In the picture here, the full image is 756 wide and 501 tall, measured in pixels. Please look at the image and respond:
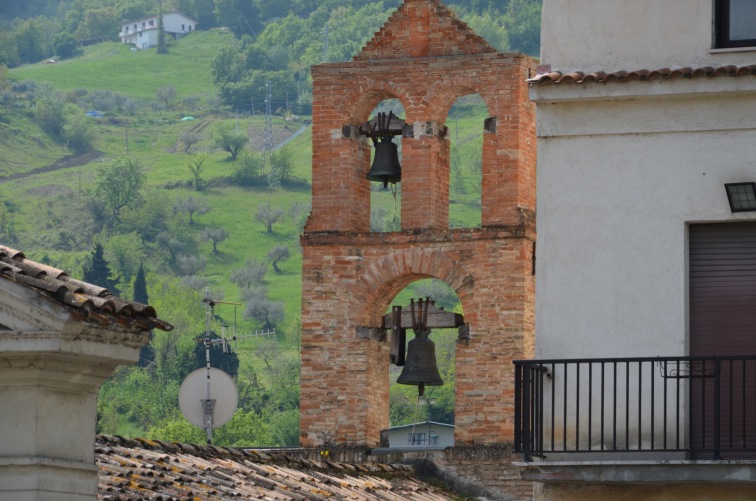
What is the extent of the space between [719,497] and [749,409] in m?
0.76

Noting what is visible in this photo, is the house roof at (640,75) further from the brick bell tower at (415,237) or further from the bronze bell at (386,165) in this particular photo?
the bronze bell at (386,165)

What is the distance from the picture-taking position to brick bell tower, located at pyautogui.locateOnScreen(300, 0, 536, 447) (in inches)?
1233

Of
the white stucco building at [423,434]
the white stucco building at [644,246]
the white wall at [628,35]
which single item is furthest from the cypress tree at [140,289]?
the white stucco building at [644,246]

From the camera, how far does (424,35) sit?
106 feet

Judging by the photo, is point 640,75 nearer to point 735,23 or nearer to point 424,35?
point 735,23

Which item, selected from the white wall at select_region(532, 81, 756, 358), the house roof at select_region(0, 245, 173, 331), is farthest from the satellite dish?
the house roof at select_region(0, 245, 173, 331)

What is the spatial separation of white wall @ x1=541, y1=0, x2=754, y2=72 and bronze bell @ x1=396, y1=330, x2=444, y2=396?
41.4 ft

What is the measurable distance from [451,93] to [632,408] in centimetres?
1519

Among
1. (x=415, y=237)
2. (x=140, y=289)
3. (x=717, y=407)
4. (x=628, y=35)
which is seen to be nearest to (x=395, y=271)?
(x=415, y=237)

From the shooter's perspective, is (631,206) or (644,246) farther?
(631,206)

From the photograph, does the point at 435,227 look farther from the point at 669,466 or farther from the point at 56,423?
the point at 56,423

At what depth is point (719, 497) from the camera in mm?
16891

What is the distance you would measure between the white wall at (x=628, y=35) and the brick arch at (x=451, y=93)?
522 inches

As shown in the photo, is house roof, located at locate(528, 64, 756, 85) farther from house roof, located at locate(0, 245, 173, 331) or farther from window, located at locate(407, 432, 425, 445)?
window, located at locate(407, 432, 425, 445)
